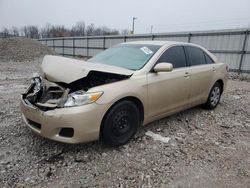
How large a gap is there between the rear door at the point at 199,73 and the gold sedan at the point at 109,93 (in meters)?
0.09

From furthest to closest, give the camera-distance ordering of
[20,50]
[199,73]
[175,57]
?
[20,50] → [199,73] → [175,57]

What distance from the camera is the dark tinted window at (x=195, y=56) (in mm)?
4359

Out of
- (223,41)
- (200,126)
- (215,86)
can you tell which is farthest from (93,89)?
(223,41)

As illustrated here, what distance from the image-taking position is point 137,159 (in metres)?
2.89

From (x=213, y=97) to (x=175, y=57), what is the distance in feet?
5.65

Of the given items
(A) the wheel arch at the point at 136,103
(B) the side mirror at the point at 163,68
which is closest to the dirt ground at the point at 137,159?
(A) the wheel arch at the point at 136,103

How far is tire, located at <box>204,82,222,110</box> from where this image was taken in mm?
4922

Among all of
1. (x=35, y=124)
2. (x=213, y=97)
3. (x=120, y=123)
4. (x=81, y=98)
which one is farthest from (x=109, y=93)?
(x=213, y=97)

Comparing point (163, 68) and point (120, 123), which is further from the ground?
point (163, 68)

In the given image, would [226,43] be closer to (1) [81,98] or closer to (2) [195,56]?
(2) [195,56]

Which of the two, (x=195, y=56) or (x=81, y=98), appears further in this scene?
(x=195, y=56)

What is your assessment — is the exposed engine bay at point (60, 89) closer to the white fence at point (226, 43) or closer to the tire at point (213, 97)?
the tire at point (213, 97)

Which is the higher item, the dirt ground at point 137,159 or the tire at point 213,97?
the tire at point 213,97

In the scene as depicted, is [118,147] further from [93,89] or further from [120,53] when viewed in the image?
[120,53]
